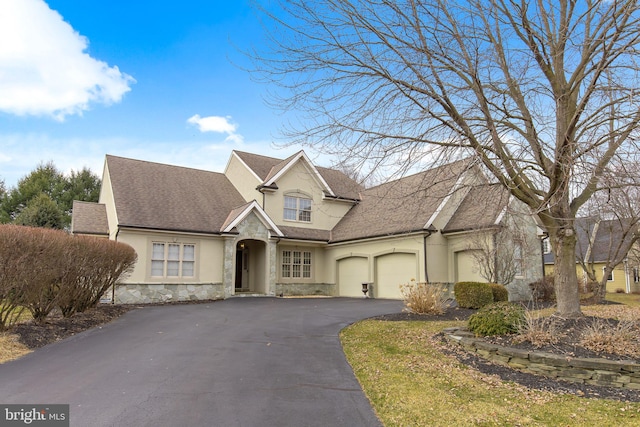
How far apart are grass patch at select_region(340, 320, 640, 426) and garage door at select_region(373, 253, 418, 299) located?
11105mm

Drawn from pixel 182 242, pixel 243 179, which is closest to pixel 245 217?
pixel 182 242

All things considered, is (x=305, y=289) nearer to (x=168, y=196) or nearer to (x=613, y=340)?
(x=168, y=196)

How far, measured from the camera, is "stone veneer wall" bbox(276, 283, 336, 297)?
22314mm

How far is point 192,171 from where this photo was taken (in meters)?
24.4

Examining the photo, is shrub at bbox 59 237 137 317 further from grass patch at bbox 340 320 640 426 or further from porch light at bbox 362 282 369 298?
porch light at bbox 362 282 369 298

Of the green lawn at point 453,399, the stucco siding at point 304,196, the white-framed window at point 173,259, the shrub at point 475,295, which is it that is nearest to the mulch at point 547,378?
the green lawn at point 453,399

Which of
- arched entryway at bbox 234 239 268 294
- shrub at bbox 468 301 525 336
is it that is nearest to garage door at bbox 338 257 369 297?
arched entryway at bbox 234 239 268 294

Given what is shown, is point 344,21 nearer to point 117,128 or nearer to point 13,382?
A: point 13,382

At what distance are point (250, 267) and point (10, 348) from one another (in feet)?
49.3

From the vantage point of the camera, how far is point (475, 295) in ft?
46.9

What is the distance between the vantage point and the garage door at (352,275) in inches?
854

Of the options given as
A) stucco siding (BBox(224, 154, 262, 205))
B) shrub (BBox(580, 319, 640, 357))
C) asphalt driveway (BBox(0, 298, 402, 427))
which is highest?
stucco siding (BBox(224, 154, 262, 205))

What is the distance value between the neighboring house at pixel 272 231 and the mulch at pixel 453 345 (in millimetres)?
4431

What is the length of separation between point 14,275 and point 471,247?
15.9 metres
